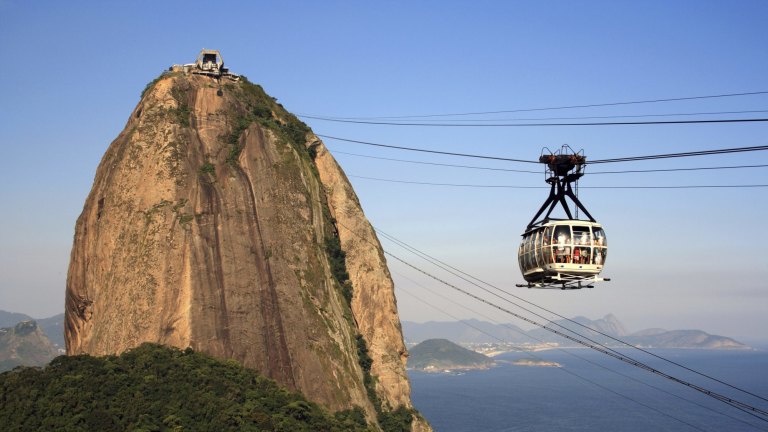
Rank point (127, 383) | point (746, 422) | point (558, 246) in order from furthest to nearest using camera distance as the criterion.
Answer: point (746, 422) < point (127, 383) < point (558, 246)

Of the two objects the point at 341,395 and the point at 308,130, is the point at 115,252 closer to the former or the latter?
the point at 341,395

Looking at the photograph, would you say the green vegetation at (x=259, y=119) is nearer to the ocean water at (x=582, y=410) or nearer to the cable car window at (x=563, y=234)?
the cable car window at (x=563, y=234)

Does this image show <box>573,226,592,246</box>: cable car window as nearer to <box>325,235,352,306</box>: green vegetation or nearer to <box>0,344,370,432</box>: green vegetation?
<box>0,344,370,432</box>: green vegetation

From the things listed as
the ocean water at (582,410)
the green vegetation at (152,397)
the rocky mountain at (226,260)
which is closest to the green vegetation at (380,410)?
the rocky mountain at (226,260)

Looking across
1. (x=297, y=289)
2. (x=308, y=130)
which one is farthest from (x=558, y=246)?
(x=308, y=130)

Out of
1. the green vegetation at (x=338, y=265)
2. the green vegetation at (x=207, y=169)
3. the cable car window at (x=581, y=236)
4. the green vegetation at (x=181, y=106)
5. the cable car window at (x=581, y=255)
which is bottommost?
the cable car window at (x=581, y=255)
